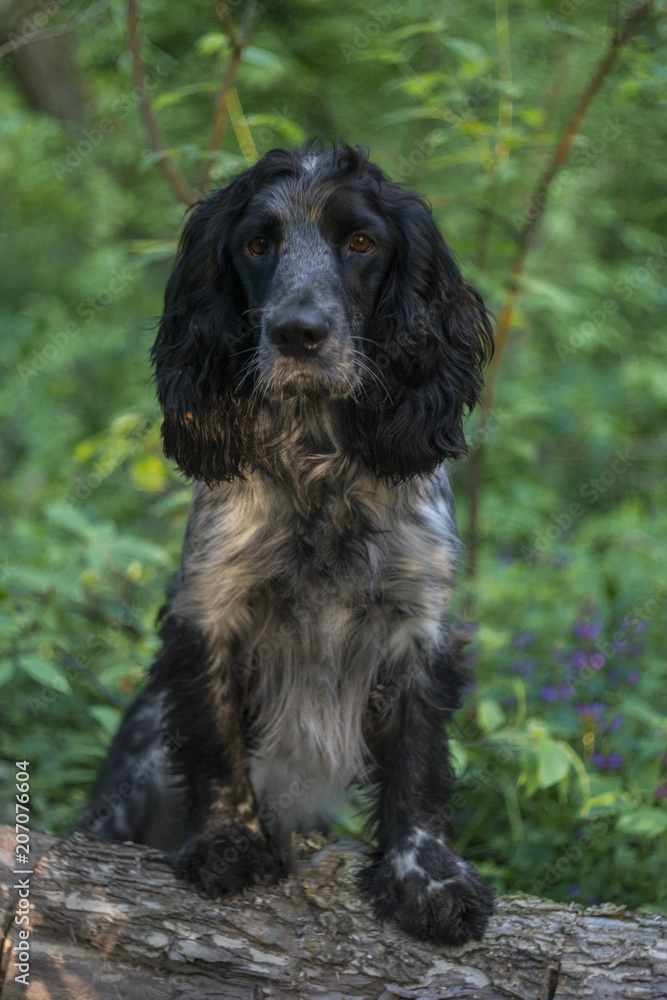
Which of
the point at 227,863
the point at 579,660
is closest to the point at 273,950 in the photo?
the point at 227,863

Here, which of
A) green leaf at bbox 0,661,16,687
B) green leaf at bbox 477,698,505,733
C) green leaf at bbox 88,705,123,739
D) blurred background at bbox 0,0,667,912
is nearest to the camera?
green leaf at bbox 0,661,16,687

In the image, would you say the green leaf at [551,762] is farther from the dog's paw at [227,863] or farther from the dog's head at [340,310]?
the dog's head at [340,310]

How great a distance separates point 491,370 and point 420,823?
2.45 m

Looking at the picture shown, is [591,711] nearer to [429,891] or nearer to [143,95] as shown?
[429,891]

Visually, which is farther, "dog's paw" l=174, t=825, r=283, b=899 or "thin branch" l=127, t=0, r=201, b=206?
"thin branch" l=127, t=0, r=201, b=206

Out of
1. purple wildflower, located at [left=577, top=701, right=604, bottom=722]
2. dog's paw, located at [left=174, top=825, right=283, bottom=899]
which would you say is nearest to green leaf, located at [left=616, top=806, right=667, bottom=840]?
purple wildflower, located at [left=577, top=701, right=604, bottom=722]

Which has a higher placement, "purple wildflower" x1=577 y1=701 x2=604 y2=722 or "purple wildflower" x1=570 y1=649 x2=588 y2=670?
"purple wildflower" x1=570 y1=649 x2=588 y2=670

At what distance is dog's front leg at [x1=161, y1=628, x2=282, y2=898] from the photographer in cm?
278

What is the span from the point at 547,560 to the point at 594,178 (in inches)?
127

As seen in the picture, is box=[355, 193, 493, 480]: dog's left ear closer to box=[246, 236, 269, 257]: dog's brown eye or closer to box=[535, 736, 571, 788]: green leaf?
box=[246, 236, 269, 257]: dog's brown eye

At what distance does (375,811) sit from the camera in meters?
3.05

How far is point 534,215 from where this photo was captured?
4258 millimetres

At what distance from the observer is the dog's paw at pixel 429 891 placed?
259 cm

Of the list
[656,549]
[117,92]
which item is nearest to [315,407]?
[656,549]
